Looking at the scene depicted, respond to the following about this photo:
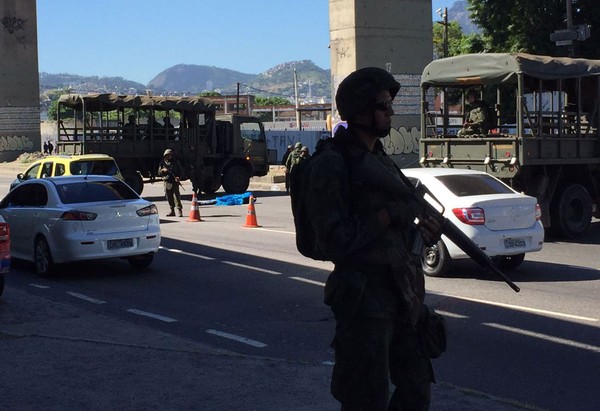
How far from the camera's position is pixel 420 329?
413 centimetres

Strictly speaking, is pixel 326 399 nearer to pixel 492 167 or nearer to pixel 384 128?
pixel 384 128

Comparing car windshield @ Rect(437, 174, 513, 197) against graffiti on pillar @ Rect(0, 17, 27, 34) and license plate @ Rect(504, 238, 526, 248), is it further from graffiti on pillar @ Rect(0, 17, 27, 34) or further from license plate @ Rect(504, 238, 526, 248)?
graffiti on pillar @ Rect(0, 17, 27, 34)

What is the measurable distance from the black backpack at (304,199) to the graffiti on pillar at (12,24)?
59.1 meters

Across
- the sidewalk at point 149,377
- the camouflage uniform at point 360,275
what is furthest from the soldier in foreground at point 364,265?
the sidewalk at point 149,377

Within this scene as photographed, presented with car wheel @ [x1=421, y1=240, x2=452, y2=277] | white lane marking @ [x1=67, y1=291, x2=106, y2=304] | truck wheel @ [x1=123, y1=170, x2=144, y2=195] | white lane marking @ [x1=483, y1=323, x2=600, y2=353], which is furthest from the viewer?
truck wheel @ [x1=123, y1=170, x2=144, y2=195]

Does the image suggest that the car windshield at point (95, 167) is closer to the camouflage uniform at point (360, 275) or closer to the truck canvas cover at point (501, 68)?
the truck canvas cover at point (501, 68)

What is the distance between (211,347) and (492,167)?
9241mm

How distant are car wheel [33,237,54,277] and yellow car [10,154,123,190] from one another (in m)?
7.98

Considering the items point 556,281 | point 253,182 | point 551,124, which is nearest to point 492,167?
point 551,124

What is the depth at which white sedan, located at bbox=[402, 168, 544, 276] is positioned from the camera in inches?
472

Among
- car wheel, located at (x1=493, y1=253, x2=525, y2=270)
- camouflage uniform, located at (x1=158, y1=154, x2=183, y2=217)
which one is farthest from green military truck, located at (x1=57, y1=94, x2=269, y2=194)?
car wheel, located at (x1=493, y1=253, x2=525, y2=270)

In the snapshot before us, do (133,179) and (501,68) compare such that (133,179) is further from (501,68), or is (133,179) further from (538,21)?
(538,21)

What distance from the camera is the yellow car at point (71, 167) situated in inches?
829

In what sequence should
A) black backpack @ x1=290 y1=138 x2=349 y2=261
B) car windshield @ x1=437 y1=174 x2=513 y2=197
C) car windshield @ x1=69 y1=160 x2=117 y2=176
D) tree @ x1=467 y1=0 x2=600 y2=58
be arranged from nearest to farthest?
black backpack @ x1=290 y1=138 x2=349 y2=261 → car windshield @ x1=437 y1=174 x2=513 y2=197 → car windshield @ x1=69 y1=160 x2=117 y2=176 → tree @ x1=467 y1=0 x2=600 y2=58
